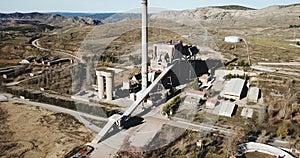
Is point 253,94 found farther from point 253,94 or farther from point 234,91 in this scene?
point 234,91

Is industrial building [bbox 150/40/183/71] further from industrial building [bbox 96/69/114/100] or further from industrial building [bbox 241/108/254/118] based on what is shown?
industrial building [bbox 241/108/254/118]

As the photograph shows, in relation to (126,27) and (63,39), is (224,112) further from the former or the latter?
(63,39)

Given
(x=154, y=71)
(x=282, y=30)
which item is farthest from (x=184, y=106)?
(x=282, y=30)

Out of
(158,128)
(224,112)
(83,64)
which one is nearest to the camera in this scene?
(158,128)

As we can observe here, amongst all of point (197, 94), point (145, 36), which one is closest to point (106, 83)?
point (145, 36)

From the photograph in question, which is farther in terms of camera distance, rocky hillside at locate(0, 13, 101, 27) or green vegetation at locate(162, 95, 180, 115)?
rocky hillside at locate(0, 13, 101, 27)

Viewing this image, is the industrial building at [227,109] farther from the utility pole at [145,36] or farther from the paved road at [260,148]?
the utility pole at [145,36]

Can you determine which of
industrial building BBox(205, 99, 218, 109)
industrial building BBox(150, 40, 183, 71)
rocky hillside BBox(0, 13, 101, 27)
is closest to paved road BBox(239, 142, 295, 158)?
industrial building BBox(205, 99, 218, 109)
